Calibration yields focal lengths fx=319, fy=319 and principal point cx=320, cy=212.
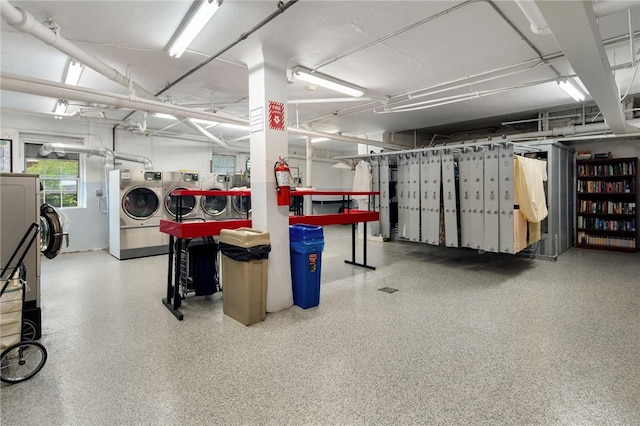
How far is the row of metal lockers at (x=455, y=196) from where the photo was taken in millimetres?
4914

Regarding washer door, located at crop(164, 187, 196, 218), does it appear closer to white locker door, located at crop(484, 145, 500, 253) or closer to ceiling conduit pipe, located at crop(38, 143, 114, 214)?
ceiling conduit pipe, located at crop(38, 143, 114, 214)

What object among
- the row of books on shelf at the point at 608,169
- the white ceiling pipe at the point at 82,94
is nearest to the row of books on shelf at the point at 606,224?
the row of books on shelf at the point at 608,169

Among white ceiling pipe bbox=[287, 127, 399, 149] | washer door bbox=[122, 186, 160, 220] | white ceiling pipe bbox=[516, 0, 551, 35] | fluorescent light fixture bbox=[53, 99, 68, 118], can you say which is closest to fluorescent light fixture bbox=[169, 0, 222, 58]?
white ceiling pipe bbox=[516, 0, 551, 35]

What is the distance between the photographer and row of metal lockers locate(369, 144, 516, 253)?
16.1 feet

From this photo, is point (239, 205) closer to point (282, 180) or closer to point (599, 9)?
point (282, 180)

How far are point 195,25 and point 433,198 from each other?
4464mm

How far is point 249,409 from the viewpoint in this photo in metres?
1.92

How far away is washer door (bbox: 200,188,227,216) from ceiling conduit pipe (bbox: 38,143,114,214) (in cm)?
212

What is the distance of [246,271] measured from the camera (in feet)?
10.0

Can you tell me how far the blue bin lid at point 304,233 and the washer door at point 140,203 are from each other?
4.21 metres

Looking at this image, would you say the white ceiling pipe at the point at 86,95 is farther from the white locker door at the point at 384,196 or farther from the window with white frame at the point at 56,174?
the window with white frame at the point at 56,174

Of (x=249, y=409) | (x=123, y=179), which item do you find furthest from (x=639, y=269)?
(x=123, y=179)

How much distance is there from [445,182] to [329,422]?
4621 millimetres

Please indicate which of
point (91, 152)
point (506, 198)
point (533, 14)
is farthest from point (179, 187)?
point (533, 14)
